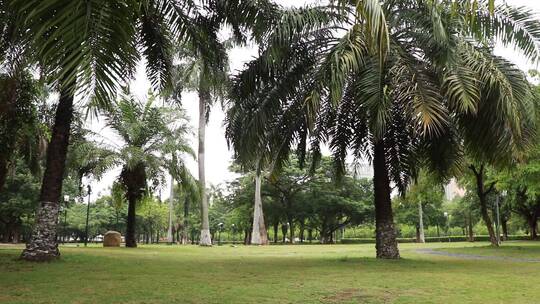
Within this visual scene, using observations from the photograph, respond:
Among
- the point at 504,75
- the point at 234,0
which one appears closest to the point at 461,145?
the point at 504,75

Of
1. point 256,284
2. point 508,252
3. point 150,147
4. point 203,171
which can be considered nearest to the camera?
point 256,284

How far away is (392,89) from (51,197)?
8.98m

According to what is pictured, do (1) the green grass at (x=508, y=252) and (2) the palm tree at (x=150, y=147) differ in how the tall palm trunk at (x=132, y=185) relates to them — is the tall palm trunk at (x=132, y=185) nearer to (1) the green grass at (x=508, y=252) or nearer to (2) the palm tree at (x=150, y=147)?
(2) the palm tree at (x=150, y=147)

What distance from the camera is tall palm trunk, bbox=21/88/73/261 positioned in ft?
41.2

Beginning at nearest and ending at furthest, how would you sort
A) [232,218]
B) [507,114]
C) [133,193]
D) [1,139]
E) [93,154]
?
[507,114] < [1,139] < [93,154] < [133,193] < [232,218]

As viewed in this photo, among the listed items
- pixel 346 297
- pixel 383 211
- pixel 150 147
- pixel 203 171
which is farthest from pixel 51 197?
pixel 203 171

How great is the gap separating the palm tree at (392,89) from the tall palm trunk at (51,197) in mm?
4748

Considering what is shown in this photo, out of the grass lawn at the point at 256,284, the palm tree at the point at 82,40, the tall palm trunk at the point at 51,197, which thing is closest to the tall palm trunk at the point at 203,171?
the tall palm trunk at the point at 51,197

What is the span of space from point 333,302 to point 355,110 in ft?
28.0

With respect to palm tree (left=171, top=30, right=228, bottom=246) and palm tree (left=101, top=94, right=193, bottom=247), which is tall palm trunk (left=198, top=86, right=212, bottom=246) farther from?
palm tree (left=101, top=94, right=193, bottom=247)

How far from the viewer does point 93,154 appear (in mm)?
25031

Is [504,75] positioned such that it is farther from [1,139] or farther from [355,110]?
[1,139]

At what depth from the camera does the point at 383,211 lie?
15.7 metres

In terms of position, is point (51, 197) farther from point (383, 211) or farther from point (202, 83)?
point (383, 211)
